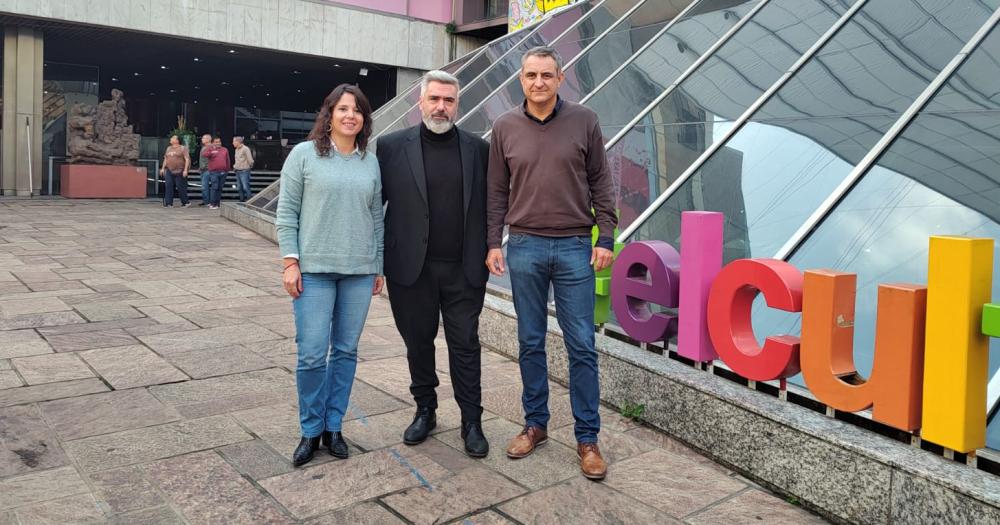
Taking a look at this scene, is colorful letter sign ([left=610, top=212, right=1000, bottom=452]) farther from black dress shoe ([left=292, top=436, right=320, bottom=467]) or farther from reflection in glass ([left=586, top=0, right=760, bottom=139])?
reflection in glass ([left=586, top=0, right=760, bottom=139])

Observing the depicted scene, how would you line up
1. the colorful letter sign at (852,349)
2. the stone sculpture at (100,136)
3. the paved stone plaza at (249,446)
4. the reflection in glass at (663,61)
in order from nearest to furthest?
the colorful letter sign at (852,349)
the paved stone plaza at (249,446)
the reflection in glass at (663,61)
the stone sculpture at (100,136)

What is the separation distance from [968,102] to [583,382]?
2873 mm

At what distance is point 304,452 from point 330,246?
101 centimetres

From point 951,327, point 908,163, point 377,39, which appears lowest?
point 951,327

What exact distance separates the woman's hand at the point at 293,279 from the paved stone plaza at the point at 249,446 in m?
0.85

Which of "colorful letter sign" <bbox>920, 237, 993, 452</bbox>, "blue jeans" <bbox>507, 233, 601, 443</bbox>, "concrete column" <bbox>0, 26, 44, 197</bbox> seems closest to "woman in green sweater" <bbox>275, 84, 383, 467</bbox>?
"blue jeans" <bbox>507, 233, 601, 443</bbox>

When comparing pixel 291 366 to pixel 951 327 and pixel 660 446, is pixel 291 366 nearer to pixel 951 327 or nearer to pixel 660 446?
pixel 660 446

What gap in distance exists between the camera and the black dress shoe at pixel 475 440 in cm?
405

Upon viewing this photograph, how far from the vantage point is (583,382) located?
13.0 ft

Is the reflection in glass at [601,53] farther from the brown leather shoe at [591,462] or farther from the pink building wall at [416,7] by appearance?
the pink building wall at [416,7]

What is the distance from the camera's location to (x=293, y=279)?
3.78 metres

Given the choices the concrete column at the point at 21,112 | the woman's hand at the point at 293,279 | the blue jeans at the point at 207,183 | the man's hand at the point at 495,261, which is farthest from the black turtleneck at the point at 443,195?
the concrete column at the point at 21,112

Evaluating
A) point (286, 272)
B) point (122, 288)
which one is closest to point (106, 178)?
point (122, 288)

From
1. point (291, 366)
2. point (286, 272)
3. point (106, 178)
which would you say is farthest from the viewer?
point (106, 178)
